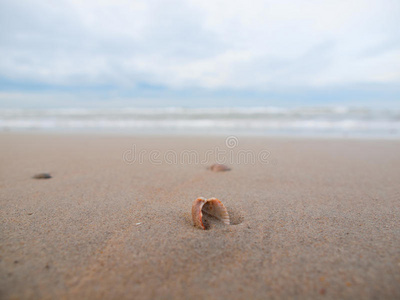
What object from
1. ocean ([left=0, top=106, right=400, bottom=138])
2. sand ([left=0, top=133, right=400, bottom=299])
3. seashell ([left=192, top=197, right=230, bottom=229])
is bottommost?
sand ([left=0, top=133, right=400, bottom=299])

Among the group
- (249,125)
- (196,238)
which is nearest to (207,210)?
(196,238)

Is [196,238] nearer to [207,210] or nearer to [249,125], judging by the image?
[207,210]

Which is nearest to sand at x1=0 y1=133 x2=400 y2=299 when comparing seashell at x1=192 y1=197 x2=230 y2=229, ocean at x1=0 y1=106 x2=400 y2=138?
seashell at x1=192 y1=197 x2=230 y2=229

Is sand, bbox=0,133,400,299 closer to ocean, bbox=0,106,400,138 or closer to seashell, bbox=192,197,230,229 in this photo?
seashell, bbox=192,197,230,229

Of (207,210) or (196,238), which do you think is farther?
(207,210)

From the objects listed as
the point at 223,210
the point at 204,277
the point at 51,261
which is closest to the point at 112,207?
the point at 51,261

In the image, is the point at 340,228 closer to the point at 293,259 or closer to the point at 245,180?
the point at 293,259
